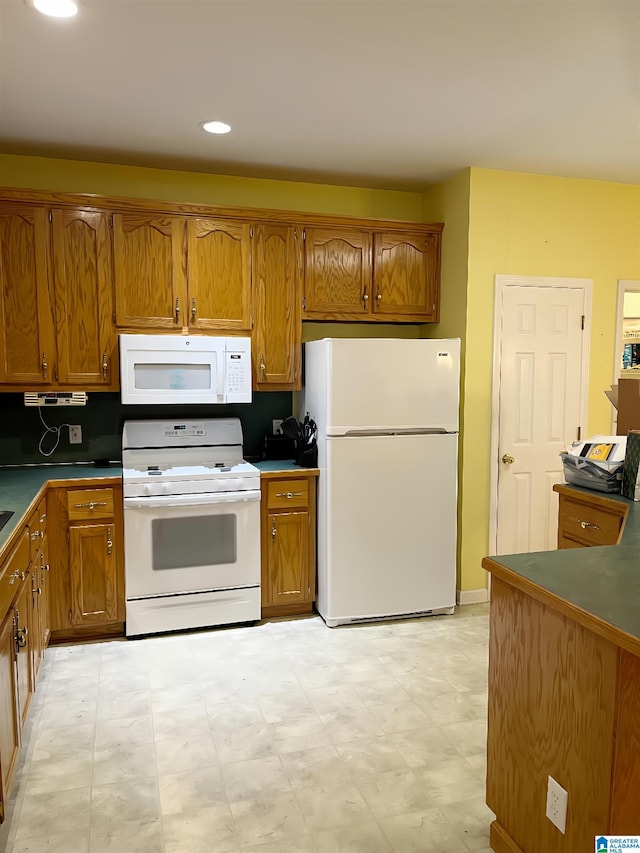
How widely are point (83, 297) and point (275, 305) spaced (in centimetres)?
108

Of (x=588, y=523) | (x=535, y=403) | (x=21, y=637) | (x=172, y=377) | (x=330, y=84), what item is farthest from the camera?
(x=535, y=403)

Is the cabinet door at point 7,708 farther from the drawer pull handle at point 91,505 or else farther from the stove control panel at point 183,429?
the stove control panel at point 183,429

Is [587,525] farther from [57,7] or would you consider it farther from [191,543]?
[57,7]

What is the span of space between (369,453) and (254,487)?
0.68 meters

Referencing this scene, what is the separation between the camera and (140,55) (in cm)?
244

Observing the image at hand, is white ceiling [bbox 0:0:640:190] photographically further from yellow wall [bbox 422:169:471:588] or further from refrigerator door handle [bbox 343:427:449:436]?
refrigerator door handle [bbox 343:427:449:436]

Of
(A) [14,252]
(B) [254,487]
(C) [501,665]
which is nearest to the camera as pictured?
(C) [501,665]

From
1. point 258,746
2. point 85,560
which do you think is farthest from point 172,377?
point 258,746

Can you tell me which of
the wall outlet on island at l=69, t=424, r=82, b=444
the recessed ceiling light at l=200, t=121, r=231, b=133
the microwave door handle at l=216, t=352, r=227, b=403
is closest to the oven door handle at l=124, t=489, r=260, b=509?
the microwave door handle at l=216, t=352, r=227, b=403

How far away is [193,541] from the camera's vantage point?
11.7ft

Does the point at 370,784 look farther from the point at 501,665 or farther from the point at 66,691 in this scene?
the point at 66,691

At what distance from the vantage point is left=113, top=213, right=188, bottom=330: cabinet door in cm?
354

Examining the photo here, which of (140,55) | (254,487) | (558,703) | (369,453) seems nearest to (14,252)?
(140,55)

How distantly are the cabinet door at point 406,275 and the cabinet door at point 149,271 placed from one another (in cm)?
122
